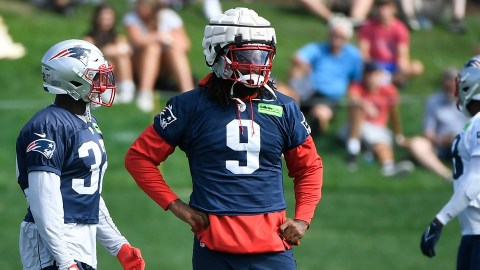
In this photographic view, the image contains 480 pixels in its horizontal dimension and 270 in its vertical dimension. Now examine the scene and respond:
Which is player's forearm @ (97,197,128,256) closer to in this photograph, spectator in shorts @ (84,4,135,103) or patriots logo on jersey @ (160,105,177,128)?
patriots logo on jersey @ (160,105,177,128)

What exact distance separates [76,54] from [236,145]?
3.33 ft

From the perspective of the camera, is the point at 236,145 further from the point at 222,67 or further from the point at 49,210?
the point at 49,210

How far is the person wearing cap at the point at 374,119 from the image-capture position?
43.7 ft

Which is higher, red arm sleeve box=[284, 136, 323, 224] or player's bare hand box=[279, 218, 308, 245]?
red arm sleeve box=[284, 136, 323, 224]

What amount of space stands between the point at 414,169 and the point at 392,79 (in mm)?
2162

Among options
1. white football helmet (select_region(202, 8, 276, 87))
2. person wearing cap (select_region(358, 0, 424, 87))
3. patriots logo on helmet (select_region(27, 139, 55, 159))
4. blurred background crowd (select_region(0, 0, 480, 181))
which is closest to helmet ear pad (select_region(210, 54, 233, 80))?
white football helmet (select_region(202, 8, 276, 87))

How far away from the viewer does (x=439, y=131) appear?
1345 centimetres

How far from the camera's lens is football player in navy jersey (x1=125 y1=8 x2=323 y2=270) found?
5.63 meters

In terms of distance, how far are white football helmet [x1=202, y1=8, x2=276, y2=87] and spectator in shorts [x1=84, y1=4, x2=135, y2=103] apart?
776 centimetres

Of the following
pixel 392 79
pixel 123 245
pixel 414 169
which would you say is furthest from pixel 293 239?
pixel 392 79

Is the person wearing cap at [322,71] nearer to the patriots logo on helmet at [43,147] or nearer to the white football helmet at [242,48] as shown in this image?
the white football helmet at [242,48]

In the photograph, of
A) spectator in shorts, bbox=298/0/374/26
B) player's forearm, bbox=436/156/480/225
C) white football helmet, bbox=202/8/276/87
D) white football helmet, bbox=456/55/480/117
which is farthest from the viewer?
spectator in shorts, bbox=298/0/374/26

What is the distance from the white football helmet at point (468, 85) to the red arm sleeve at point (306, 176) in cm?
140

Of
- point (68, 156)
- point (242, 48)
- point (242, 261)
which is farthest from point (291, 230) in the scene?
point (68, 156)
